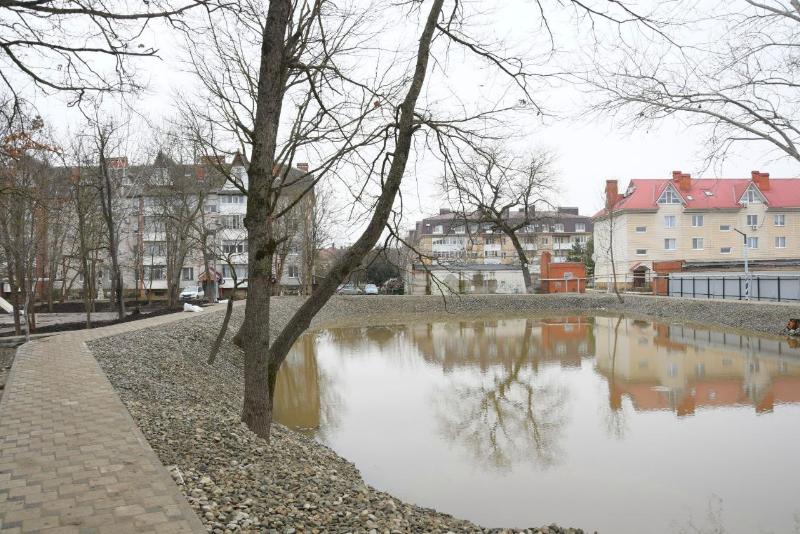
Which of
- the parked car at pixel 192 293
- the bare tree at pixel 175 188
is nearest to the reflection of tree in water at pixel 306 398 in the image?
the bare tree at pixel 175 188

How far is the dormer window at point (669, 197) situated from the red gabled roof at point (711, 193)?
0.29 m

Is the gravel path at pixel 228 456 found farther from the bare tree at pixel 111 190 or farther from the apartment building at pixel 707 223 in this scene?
the apartment building at pixel 707 223

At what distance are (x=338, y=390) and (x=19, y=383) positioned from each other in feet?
21.8

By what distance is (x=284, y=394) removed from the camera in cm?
1318

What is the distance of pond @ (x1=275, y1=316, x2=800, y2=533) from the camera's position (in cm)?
668

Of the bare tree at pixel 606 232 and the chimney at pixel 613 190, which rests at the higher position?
the chimney at pixel 613 190

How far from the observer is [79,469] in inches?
188

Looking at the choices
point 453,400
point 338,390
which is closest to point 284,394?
point 338,390

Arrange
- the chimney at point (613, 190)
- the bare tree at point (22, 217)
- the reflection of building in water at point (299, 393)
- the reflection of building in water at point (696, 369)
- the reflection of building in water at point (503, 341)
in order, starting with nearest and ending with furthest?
1. the reflection of building in water at point (299, 393)
2. the reflection of building in water at point (696, 369)
3. the bare tree at point (22, 217)
4. the reflection of building in water at point (503, 341)
5. the chimney at point (613, 190)

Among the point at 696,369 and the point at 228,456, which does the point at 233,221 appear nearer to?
the point at 696,369

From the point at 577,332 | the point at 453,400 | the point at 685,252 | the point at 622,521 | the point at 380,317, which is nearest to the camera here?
the point at 622,521

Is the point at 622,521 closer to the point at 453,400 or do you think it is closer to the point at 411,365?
the point at 453,400

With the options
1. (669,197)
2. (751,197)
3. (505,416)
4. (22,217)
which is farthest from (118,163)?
(751,197)

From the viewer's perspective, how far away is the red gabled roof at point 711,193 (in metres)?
46.4
